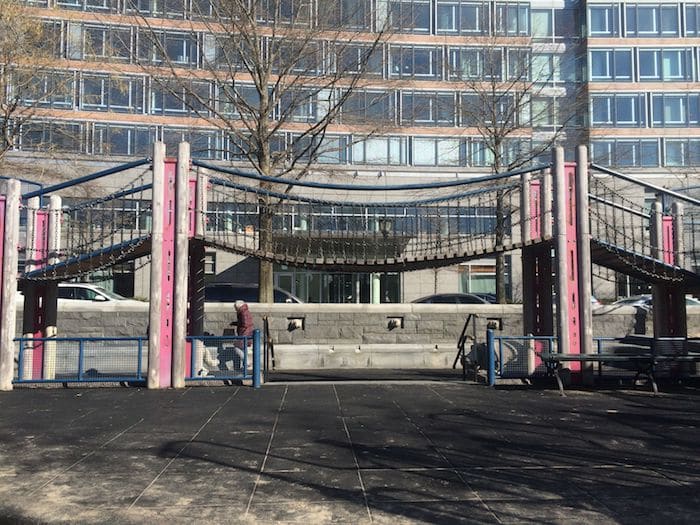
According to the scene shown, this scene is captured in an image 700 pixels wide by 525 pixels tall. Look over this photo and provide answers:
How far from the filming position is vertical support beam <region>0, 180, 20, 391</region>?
40.4 feet

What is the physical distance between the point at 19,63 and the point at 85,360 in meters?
13.3

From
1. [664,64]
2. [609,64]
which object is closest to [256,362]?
[609,64]

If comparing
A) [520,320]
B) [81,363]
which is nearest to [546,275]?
[520,320]

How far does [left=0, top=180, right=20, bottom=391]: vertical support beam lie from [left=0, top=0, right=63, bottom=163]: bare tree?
10.1 meters

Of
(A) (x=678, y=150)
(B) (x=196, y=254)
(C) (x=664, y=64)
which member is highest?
(C) (x=664, y=64)

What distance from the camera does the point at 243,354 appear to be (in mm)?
12875

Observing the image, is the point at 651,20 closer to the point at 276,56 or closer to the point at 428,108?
the point at 428,108

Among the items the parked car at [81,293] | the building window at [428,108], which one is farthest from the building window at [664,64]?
the parked car at [81,293]

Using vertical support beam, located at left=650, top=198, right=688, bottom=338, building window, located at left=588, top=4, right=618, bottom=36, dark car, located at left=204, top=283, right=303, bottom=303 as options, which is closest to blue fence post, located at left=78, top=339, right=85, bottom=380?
dark car, located at left=204, top=283, right=303, bottom=303

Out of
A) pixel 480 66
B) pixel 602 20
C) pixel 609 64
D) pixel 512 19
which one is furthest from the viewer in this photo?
pixel 609 64

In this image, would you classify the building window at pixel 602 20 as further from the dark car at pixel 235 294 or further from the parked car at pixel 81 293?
the parked car at pixel 81 293

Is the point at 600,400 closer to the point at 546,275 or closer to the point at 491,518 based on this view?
the point at 546,275

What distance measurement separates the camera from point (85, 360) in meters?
12.7

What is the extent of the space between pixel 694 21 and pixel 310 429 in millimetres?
45152
